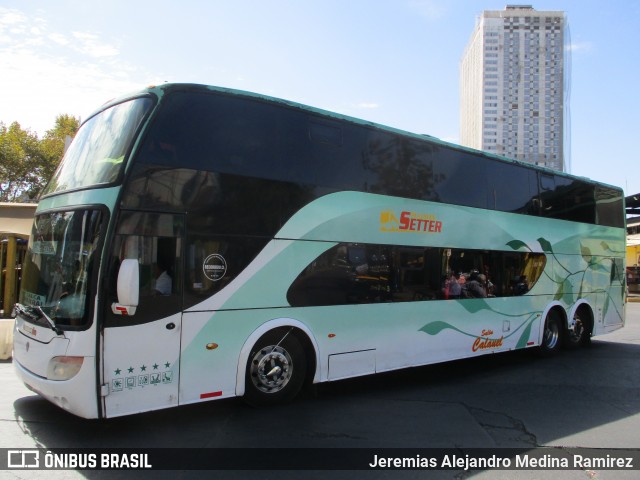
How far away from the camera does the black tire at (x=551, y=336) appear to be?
10508mm

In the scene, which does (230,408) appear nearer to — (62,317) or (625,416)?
(62,317)

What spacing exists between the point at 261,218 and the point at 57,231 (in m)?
2.18

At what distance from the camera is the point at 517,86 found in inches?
2028

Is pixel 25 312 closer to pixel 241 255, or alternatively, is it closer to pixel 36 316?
pixel 36 316

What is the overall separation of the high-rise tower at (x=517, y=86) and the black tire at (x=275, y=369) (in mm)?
44021

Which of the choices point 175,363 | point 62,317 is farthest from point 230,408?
point 62,317

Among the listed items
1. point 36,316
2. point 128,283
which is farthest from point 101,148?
point 36,316

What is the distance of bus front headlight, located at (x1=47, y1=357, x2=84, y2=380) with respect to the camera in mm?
4531

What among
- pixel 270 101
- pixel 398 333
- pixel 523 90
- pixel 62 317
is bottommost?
pixel 398 333

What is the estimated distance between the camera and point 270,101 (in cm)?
599

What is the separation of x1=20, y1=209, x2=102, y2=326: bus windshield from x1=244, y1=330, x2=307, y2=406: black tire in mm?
2013

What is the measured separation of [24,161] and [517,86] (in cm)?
4623

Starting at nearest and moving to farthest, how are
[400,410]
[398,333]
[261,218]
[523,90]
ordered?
[261,218] → [400,410] → [398,333] → [523,90]

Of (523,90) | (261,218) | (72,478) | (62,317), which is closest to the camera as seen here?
(72,478)
